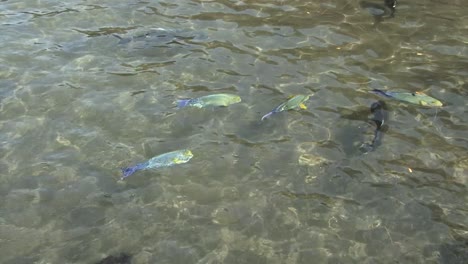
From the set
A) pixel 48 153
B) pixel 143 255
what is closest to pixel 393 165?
pixel 143 255

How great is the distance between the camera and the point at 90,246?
569 centimetres

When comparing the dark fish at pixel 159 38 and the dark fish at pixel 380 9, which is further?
the dark fish at pixel 380 9

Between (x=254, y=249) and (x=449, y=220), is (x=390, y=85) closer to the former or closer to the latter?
(x=449, y=220)

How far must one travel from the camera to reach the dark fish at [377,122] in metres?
7.09

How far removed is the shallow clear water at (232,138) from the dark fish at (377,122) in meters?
0.10

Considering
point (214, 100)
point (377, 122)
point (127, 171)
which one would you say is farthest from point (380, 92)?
point (127, 171)

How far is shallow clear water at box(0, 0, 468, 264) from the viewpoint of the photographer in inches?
228

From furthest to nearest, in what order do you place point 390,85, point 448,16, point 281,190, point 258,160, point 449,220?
point 448,16, point 390,85, point 258,160, point 281,190, point 449,220

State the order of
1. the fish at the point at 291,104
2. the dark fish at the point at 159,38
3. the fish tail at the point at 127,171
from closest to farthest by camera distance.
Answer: the fish tail at the point at 127,171, the fish at the point at 291,104, the dark fish at the point at 159,38

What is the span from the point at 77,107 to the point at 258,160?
314cm

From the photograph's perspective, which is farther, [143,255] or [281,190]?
[281,190]

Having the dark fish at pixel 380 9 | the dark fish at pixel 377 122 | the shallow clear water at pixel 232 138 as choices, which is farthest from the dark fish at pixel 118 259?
the dark fish at pixel 380 9

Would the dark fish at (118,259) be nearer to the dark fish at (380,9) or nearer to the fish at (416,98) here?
the fish at (416,98)

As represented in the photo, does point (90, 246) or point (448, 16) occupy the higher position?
point (448, 16)
